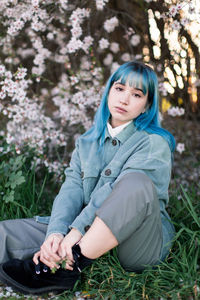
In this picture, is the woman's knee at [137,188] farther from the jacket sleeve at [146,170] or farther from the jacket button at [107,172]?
the jacket button at [107,172]

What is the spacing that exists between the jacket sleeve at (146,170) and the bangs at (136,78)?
262mm

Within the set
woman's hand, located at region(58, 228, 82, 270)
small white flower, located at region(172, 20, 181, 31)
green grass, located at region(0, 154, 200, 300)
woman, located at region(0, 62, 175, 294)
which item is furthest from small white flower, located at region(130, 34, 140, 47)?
woman's hand, located at region(58, 228, 82, 270)

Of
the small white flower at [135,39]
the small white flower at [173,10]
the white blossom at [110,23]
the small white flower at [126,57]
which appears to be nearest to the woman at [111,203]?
the small white flower at [173,10]

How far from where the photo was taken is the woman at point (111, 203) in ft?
5.17

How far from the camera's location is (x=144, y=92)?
6.30 ft

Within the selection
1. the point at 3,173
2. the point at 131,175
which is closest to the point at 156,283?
the point at 131,175

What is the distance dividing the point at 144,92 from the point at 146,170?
419mm

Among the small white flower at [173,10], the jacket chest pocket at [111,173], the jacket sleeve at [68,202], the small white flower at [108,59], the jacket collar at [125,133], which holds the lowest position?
the jacket sleeve at [68,202]

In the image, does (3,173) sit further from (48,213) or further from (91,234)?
(91,234)

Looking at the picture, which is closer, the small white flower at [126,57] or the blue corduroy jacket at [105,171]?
the blue corduroy jacket at [105,171]

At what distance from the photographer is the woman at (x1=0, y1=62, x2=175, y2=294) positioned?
5.17 ft

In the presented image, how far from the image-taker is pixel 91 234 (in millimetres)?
1574

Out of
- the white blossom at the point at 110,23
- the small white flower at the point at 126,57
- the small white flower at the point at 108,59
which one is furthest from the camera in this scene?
the small white flower at the point at 108,59

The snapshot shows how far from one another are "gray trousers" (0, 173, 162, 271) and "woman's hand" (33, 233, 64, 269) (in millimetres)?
263
